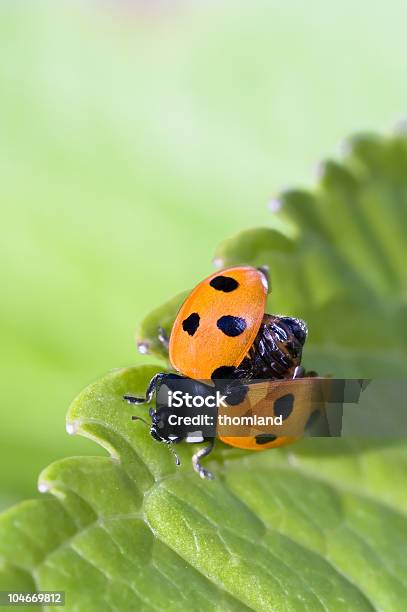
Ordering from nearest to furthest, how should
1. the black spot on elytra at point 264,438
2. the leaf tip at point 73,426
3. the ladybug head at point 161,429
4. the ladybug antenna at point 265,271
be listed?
the leaf tip at point 73,426 → the ladybug head at point 161,429 → the black spot on elytra at point 264,438 → the ladybug antenna at point 265,271

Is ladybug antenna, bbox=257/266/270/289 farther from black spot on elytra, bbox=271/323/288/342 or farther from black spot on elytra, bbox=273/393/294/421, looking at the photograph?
black spot on elytra, bbox=273/393/294/421

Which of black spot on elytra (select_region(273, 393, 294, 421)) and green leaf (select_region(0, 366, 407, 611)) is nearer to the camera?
green leaf (select_region(0, 366, 407, 611))

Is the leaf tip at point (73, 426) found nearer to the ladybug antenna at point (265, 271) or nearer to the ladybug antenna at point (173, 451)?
the ladybug antenna at point (173, 451)

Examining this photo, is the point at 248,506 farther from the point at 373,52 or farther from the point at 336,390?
the point at 373,52

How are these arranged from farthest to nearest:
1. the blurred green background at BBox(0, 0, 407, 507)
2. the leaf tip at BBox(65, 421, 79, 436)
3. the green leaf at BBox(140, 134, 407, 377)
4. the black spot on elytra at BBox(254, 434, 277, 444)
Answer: the blurred green background at BBox(0, 0, 407, 507) → the green leaf at BBox(140, 134, 407, 377) → the black spot on elytra at BBox(254, 434, 277, 444) → the leaf tip at BBox(65, 421, 79, 436)

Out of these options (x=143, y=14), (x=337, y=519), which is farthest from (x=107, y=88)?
(x=337, y=519)

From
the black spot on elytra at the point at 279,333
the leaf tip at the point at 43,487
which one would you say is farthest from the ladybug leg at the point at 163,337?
the leaf tip at the point at 43,487

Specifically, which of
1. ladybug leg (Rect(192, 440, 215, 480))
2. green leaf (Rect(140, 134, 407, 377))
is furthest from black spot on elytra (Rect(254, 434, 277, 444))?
green leaf (Rect(140, 134, 407, 377))

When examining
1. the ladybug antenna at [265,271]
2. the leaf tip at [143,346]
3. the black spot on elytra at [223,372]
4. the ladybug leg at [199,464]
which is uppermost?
the ladybug antenna at [265,271]
